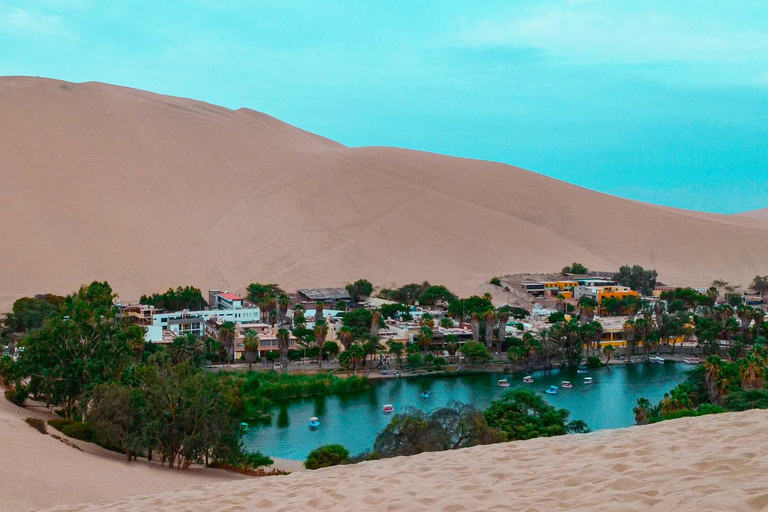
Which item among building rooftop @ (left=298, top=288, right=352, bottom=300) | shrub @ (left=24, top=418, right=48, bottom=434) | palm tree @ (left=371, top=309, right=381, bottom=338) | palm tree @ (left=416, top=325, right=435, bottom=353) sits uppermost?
building rooftop @ (left=298, top=288, right=352, bottom=300)

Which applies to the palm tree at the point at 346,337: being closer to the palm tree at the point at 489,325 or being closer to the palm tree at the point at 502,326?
the palm tree at the point at 489,325

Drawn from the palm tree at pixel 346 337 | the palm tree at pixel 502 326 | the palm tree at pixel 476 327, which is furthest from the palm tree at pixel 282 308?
the palm tree at pixel 502 326

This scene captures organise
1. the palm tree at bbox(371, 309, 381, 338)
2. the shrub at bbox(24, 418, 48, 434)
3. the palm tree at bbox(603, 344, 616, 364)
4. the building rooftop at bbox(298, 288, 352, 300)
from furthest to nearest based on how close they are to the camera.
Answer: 1. the building rooftop at bbox(298, 288, 352, 300)
2. the palm tree at bbox(371, 309, 381, 338)
3. the palm tree at bbox(603, 344, 616, 364)
4. the shrub at bbox(24, 418, 48, 434)

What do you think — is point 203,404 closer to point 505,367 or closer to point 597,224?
point 505,367

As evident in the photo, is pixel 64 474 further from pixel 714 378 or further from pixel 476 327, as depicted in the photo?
pixel 476 327

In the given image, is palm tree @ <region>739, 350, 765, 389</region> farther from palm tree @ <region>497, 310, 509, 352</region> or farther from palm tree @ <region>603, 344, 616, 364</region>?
palm tree @ <region>497, 310, 509, 352</region>

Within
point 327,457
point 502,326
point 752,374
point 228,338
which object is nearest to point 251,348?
point 228,338

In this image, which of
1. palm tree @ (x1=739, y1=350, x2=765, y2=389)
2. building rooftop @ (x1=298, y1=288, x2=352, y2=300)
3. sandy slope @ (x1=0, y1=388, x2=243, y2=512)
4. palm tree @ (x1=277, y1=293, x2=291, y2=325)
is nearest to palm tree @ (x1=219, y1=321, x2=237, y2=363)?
palm tree @ (x1=277, y1=293, x2=291, y2=325)

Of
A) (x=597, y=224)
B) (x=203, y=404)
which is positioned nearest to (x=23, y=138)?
(x=597, y=224)
